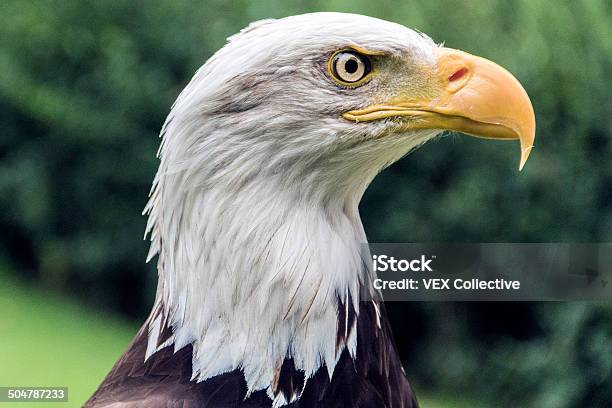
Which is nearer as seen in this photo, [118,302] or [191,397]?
[191,397]

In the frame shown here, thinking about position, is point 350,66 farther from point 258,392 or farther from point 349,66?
point 258,392

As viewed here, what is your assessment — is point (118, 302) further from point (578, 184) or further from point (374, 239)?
point (578, 184)

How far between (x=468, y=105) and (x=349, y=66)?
180 mm

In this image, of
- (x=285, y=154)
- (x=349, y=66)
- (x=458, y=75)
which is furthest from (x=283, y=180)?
(x=458, y=75)

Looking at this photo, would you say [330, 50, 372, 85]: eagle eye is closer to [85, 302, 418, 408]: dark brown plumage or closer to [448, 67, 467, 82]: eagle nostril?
[448, 67, 467, 82]: eagle nostril

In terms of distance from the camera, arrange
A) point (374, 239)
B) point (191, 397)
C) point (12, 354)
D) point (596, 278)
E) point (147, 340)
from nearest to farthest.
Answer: point (191, 397) < point (147, 340) < point (596, 278) < point (374, 239) < point (12, 354)

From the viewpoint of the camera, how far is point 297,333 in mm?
1309

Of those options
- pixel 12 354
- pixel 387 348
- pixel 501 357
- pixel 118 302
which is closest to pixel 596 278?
pixel 501 357

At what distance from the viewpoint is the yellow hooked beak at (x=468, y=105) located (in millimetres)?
1281

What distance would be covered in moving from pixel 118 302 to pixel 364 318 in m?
1.61

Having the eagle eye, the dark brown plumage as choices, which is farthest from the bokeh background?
the eagle eye

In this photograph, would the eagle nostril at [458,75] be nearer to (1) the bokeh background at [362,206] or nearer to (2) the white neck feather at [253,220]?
(2) the white neck feather at [253,220]

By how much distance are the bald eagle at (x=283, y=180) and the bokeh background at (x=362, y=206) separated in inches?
43.4

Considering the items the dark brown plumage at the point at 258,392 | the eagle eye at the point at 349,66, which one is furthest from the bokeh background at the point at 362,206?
the eagle eye at the point at 349,66
